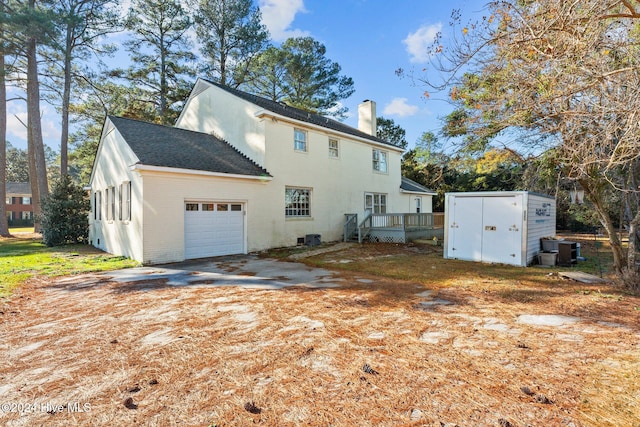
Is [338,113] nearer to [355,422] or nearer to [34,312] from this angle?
[34,312]

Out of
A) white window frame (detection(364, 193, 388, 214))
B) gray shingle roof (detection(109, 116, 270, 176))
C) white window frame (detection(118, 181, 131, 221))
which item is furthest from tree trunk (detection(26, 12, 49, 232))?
white window frame (detection(364, 193, 388, 214))

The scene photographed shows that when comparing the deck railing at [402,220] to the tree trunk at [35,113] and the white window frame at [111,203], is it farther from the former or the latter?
the tree trunk at [35,113]

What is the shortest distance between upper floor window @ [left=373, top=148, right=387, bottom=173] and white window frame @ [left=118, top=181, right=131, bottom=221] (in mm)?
12616

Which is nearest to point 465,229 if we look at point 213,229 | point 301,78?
point 213,229

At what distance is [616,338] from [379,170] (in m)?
15.5

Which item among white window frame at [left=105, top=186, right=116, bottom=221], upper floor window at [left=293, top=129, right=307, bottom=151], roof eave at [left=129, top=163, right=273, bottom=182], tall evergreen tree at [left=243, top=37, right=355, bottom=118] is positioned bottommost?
white window frame at [left=105, top=186, right=116, bottom=221]

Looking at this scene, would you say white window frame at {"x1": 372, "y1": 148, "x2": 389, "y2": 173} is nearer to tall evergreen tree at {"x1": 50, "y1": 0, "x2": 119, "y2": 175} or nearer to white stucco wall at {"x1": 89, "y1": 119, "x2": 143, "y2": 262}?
white stucco wall at {"x1": 89, "y1": 119, "x2": 143, "y2": 262}

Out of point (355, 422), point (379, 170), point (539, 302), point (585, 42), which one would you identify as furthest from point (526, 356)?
point (379, 170)

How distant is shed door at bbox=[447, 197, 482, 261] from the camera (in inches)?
386

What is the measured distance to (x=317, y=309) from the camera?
506 centimetres

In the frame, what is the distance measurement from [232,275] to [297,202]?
21.9ft

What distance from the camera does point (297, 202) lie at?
14297 mm

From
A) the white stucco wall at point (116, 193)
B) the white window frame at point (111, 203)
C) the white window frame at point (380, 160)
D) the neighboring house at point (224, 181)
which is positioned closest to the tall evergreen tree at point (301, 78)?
the white window frame at point (380, 160)

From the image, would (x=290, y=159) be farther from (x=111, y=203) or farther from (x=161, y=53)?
(x=161, y=53)
